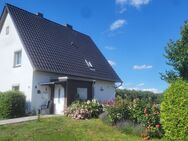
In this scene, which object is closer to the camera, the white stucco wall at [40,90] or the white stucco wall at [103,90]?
the white stucco wall at [40,90]

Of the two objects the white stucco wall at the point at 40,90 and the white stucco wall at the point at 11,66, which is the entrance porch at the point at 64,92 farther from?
the white stucco wall at the point at 11,66

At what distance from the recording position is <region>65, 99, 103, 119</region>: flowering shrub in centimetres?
1652

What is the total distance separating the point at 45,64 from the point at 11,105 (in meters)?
3.97

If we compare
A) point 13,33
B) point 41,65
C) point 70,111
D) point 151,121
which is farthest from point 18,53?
point 151,121

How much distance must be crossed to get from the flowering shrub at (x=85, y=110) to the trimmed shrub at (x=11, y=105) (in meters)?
4.08

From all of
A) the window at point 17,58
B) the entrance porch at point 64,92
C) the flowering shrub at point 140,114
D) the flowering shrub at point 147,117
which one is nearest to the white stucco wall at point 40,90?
the entrance porch at point 64,92

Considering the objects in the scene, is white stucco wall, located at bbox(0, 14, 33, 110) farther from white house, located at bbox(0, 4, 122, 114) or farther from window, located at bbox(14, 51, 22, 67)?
window, located at bbox(14, 51, 22, 67)

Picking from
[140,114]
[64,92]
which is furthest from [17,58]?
[140,114]

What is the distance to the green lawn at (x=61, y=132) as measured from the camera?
11.5 m

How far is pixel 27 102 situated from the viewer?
20953mm

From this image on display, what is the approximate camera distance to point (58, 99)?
20.9m

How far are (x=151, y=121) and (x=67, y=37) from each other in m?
17.0

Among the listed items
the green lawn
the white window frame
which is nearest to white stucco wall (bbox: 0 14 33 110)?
the white window frame

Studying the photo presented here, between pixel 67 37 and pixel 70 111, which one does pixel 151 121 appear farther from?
pixel 67 37
